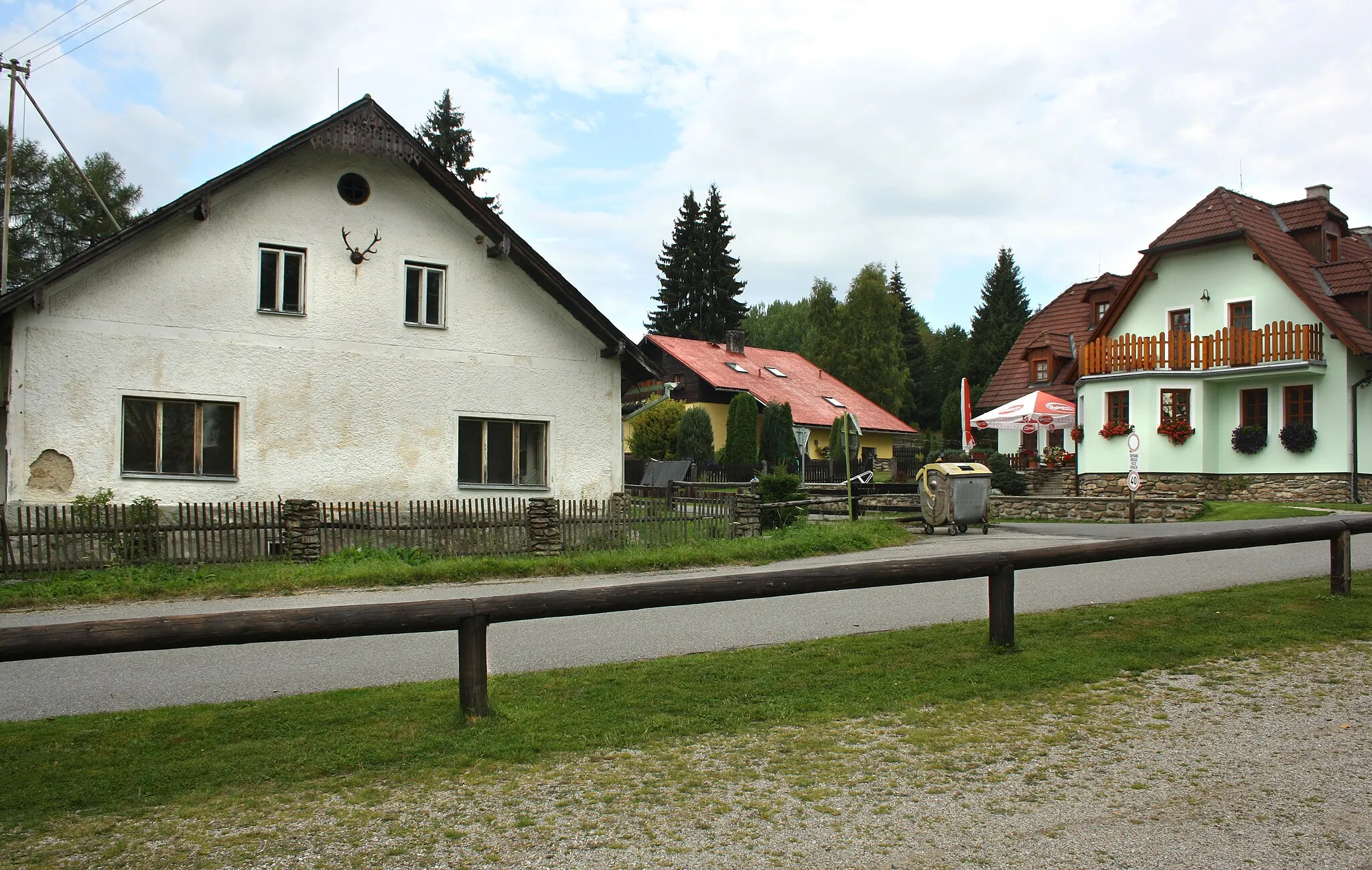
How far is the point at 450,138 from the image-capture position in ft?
159

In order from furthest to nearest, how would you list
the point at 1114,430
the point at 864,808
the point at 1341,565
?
the point at 1114,430
the point at 1341,565
the point at 864,808

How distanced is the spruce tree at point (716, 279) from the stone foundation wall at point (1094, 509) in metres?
39.9

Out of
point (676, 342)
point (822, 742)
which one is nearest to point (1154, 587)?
point (822, 742)

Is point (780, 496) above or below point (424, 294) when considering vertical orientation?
below

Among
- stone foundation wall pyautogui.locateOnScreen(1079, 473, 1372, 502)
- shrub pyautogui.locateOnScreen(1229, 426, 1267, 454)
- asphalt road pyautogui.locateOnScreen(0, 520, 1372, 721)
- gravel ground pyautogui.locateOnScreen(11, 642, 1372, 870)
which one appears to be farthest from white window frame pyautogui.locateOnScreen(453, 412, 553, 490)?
shrub pyautogui.locateOnScreen(1229, 426, 1267, 454)

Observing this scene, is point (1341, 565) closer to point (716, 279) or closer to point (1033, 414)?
point (1033, 414)

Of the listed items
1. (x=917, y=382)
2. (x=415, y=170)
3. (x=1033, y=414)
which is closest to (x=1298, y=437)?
(x=1033, y=414)

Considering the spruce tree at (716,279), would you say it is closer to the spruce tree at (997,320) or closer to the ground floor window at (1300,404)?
the spruce tree at (997,320)

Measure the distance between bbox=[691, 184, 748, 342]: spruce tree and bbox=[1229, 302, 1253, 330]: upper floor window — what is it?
3789 cm

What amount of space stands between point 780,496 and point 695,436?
65.9 feet

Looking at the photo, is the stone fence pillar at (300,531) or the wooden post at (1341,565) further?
the stone fence pillar at (300,531)

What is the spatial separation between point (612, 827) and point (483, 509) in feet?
44.4

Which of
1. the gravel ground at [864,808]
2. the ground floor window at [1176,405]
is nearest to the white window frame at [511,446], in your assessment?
the gravel ground at [864,808]

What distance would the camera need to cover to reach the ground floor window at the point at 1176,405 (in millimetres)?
30453
